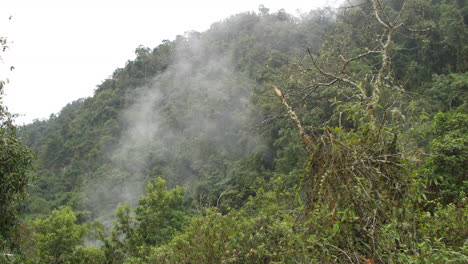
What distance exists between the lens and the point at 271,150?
59.4 ft

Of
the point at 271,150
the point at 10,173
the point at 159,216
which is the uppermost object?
the point at 10,173

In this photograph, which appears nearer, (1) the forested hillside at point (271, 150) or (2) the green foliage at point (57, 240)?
(1) the forested hillside at point (271, 150)

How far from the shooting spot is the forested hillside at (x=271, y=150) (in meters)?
1.80

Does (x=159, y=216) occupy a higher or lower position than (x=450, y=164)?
lower

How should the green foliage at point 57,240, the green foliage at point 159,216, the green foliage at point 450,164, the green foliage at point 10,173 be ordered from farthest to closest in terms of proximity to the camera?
the green foliage at point 159,216 < the green foliage at point 57,240 < the green foliage at point 450,164 < the green foliage at point 10,173

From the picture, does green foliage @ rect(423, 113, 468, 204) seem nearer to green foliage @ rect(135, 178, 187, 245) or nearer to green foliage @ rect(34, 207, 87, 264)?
green foliage @ rect(135, 178, 187, 245)

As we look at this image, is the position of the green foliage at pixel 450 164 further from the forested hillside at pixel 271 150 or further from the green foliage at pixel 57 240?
the green foliage at pixel 57 240

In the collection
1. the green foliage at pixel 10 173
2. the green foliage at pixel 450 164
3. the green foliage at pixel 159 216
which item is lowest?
the green foliage at pixel 159 216

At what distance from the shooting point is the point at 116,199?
2412 cm

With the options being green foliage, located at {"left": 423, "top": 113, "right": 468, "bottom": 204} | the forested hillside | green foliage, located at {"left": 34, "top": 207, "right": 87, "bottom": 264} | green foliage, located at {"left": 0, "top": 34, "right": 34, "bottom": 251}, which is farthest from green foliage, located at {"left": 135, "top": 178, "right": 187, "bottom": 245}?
green foliage, located at {"left": 423, "top": 113, "right": 468, "bottom": 204}

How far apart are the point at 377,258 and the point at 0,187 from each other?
426 centimetres

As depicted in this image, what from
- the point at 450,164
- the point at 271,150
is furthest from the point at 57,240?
the point at 450,164

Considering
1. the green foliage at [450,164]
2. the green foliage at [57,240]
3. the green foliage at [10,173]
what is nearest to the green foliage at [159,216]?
the green foliage at [57,240]

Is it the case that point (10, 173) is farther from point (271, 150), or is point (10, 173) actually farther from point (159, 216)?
point (271, 150)
